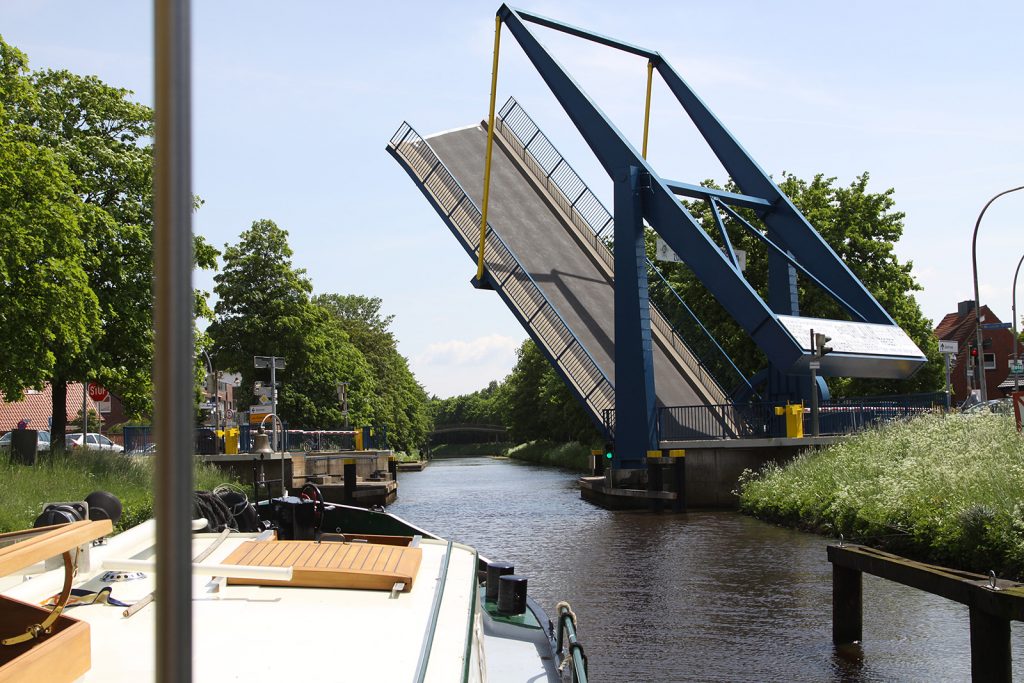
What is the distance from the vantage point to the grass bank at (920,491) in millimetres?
11156

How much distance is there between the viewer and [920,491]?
13445 millimetres

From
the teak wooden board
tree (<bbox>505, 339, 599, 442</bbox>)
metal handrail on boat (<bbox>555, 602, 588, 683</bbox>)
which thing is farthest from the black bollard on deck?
tree (<bbox>505, 339, 599, 442</bbox>)

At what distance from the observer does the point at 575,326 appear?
25.0 metres

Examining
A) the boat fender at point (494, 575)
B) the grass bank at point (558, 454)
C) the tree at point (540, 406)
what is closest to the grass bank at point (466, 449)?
the grass bank at point (558, 454)

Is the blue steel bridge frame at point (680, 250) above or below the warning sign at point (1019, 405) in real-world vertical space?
above

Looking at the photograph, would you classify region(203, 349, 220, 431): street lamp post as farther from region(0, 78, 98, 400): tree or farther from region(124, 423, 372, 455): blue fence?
region(0, 78, 98, 400): tree

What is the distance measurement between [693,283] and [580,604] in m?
25.2

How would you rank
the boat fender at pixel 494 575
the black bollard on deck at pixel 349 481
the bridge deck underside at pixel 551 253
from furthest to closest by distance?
the black bollard on deck at pixel 349 481
the bridge deck underside at pixel 551 253
the boat fender at pixel 494 575

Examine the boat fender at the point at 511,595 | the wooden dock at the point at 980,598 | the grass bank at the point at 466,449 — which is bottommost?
the grass bank at the point at 466,449

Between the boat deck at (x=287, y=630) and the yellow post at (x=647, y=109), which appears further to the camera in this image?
the yellow post at (x=647, y=109)

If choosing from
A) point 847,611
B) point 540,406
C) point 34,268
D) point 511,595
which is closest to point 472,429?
point 540,406

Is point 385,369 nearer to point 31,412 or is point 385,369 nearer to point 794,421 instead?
point 31,412

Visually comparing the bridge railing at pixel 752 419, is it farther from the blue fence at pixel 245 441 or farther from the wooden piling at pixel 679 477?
the blue fence at pixel 245 441

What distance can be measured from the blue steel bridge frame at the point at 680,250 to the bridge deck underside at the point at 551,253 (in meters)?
2.17
